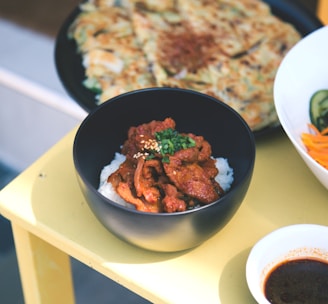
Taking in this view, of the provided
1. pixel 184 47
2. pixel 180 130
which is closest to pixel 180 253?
pixel 180 130

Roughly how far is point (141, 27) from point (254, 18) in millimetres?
373

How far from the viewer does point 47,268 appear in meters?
1.41

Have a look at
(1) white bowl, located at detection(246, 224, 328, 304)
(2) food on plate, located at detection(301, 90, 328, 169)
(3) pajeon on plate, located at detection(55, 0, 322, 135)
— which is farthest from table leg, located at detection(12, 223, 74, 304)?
(2) food on plate, located at detection(301, 90, 328, 169)

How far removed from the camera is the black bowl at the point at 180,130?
1057 mm

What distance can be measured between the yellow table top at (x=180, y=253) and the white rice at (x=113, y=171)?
0.08 metres

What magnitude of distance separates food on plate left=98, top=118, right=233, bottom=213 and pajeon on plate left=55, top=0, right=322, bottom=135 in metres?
0.32

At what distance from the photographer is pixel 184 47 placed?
5.85ft

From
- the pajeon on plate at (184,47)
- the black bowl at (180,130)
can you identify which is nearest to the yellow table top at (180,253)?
the black bowl at (180,130)

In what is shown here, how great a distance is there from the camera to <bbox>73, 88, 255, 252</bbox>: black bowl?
3.47 feet

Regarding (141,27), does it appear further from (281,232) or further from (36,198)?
(281,232)

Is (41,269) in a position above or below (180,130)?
below

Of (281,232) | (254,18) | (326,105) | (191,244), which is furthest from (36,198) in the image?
(254,18)

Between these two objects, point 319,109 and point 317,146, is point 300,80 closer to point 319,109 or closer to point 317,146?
point 319,109

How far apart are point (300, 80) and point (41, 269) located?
75 centimetres
